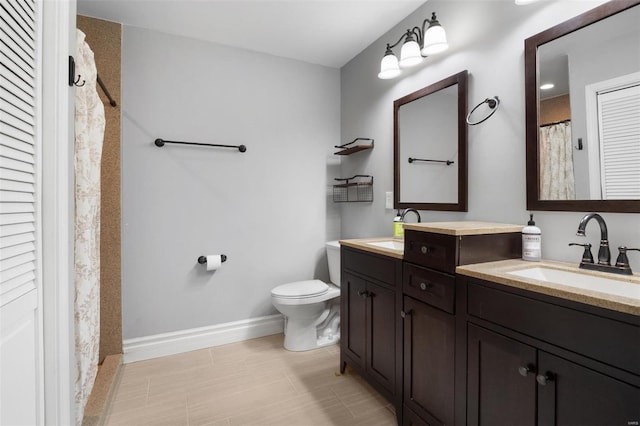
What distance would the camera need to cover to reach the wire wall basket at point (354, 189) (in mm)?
2621

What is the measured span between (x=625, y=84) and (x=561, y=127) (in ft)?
0.78

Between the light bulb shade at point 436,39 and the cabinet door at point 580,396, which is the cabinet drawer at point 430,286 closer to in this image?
the cabinet door at point 580,396

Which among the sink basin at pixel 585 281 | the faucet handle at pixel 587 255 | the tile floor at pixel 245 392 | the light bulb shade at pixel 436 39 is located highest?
the light bulb shade at pixel 436 39

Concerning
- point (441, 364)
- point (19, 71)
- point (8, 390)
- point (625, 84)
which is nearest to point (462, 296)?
point (441, 364)

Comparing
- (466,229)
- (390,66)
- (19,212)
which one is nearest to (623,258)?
(466,229)

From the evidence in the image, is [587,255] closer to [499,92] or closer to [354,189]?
[499,92]

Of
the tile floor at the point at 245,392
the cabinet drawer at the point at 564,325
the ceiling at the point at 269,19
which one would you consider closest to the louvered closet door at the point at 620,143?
the cabinet drawer at the point at 564,325

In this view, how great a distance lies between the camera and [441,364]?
4.32 ft

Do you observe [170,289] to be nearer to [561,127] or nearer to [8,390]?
[8,390]

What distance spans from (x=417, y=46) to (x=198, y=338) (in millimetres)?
2690

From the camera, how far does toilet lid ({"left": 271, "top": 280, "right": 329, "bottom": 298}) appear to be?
2.32m

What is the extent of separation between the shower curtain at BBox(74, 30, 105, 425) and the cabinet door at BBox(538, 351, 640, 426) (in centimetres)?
187

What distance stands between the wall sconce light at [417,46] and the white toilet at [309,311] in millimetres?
1452

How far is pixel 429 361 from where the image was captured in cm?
138
